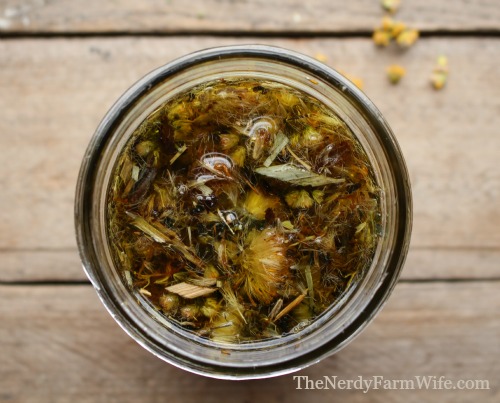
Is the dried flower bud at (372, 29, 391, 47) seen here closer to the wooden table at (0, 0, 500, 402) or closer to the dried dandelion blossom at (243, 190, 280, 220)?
the wooden table at (0, 0, 500, 402)

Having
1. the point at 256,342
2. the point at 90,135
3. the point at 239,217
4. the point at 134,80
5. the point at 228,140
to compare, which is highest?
the point at 134,80

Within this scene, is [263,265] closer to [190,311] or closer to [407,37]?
[190,311]

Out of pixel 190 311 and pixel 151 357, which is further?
pixel 151 357

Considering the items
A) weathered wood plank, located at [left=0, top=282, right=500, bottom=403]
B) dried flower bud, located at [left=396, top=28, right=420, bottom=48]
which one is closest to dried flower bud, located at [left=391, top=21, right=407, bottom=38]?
dried flower bud, located at [left=396, top=28, right=420, bottom=48]

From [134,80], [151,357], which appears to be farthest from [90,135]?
[151,357]

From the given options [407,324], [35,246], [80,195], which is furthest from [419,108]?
[35,246]

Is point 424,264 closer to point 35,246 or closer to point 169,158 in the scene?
point 169,158
